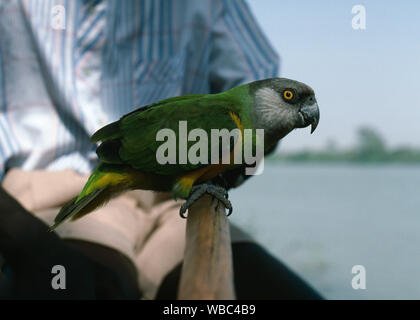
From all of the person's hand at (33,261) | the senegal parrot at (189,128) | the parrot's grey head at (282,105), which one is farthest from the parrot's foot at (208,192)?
the person's hand at (33,261)

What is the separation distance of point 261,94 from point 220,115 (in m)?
0.06

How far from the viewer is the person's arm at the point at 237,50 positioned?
136cm

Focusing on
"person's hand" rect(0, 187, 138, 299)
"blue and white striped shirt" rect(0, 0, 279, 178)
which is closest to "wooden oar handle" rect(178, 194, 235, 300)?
"person's hand" rect(0, 187, 138, 299)

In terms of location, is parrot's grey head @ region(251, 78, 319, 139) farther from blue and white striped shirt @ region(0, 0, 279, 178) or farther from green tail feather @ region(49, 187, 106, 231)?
blue and white striped shirt @ region(0, 0, 279, 178)

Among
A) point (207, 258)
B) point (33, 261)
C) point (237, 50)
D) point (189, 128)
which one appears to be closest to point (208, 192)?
point (189, 128)

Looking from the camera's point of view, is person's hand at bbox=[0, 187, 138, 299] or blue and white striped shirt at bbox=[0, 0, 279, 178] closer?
person's hand at bbox=[0, 187, 138, 299]

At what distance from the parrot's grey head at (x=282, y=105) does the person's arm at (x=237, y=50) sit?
80 centimetres

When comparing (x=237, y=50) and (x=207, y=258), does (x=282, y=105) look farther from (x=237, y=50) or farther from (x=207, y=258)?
(x=237, y=50)

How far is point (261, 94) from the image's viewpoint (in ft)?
1.80

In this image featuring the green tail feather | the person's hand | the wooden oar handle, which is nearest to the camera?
the wooden oar handle

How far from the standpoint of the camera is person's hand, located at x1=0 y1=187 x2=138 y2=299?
75 cm

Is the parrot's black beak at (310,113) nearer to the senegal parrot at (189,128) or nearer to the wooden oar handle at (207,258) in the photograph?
the senegal parrot at (189,128)
